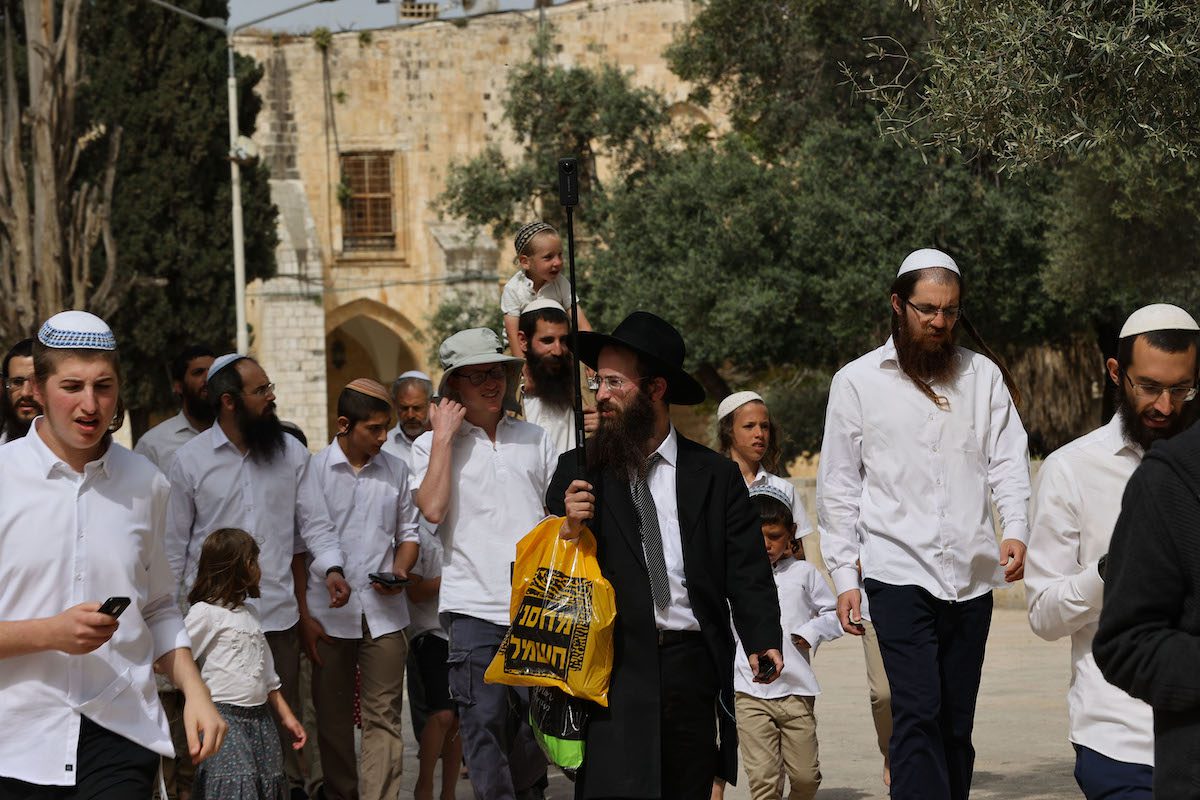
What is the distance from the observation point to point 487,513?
7137 mm

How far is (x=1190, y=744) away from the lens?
2.98 meters

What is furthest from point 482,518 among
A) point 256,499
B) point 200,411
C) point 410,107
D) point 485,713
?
point 410,107

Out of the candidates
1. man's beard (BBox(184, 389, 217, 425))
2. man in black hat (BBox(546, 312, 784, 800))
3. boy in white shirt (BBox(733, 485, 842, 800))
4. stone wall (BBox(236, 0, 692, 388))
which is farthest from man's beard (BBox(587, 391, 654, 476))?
stone wall (BBox(236, 0, 692, 388))

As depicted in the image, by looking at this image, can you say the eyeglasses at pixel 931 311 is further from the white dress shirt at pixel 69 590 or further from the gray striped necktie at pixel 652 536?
the white dress shirt at pixel 69 590

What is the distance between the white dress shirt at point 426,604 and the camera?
344 inches

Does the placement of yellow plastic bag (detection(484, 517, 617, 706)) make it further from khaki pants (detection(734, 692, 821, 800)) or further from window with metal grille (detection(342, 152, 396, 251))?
window with metal grille (detection(342, 152, 396, 251))

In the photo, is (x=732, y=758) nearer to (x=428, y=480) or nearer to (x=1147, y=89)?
(x=428, y=480)

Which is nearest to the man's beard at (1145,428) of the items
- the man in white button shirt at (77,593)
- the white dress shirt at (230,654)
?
the man in white button shirt at (77,593)

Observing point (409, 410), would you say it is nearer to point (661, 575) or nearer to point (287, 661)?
point (287, 661)

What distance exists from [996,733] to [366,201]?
29.8 metres

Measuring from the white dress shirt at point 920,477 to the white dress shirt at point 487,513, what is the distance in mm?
1243

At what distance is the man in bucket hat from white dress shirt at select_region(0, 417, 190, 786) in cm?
237

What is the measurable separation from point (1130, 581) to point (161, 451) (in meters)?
6.49

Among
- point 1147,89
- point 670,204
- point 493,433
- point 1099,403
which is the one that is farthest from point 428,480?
point 1099,403
